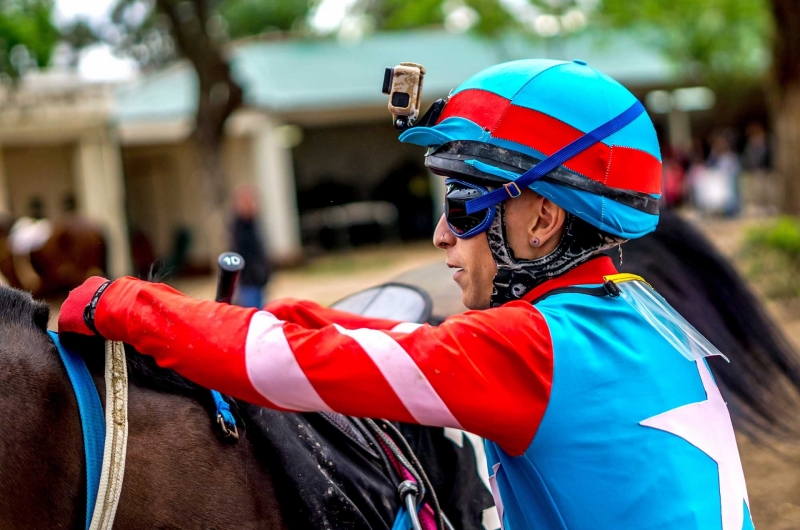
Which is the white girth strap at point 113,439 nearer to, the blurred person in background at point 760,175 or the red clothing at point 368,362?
the red clothing at point 368,362

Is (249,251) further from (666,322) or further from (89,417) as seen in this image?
(666,322)

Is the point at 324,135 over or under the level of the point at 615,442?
under

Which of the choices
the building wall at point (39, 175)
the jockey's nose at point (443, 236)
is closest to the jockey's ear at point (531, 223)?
the jockey's nose at point (443, 236)

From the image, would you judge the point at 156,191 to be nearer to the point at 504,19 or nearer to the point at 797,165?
the point at 504,19

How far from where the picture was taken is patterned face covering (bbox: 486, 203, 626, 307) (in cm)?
132

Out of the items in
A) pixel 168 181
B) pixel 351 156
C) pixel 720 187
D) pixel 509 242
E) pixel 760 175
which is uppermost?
pixel 509 242

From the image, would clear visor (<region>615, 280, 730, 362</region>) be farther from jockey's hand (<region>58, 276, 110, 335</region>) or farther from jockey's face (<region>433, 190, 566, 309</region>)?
jockey's hand (<region>58, 276, 110, 335</region>)

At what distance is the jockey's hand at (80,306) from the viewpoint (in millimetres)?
1222

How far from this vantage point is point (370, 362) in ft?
3.63

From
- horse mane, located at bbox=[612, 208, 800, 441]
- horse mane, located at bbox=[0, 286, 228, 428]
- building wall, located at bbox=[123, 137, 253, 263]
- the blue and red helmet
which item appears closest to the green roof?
building wall, located at bbox=[123, 137, 253, 263]

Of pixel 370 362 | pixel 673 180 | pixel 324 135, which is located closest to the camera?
pixel 370 362

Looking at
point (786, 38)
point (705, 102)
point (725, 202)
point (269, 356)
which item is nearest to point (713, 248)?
point (269, 356)

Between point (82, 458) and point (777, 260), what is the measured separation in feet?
23.2

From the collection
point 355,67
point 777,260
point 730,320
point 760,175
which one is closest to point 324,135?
point 355,67
